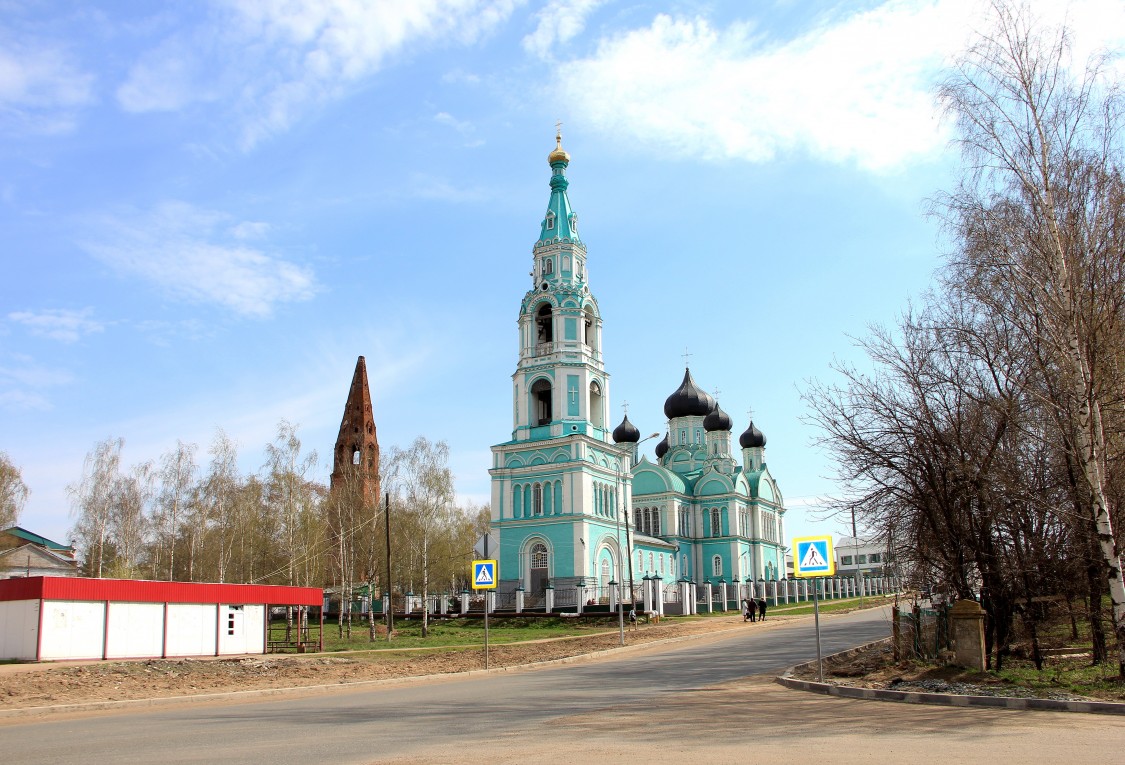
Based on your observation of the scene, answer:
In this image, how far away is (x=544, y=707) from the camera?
41.6ft

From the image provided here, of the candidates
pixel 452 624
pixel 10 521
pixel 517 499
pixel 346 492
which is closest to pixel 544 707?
pixel 452 624

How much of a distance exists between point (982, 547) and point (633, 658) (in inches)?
402

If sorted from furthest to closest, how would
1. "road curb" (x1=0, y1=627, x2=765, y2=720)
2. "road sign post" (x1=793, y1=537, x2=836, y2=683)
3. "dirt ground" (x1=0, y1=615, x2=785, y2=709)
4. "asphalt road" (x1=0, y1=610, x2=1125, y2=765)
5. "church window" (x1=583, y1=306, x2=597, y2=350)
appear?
"church window" (x1=583, y1=306, x2=597, y2=350), "dirt ground" (x1=0, y1=615, x2=785, y2=709), "road sign post" (x1=793, y1=537, x2=836, y2=683), "road curb" (x1=0, y1=627, x2=765, y2=720), "asphalt road" (x1=0, y1=610, x2=1125, y2=765)

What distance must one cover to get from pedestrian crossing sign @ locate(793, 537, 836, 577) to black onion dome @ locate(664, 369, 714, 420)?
59749mm

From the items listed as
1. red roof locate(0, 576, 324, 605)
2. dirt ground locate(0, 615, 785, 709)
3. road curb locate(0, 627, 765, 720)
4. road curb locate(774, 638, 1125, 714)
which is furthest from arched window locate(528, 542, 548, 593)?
road curb locate(774, 638, 1125, 714)

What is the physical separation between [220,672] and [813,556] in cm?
1254

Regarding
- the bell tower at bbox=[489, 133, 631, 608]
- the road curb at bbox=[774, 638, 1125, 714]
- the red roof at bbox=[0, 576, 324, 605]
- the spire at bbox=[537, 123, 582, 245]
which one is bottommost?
the road curb at bbox=[774, 638, 1125, 714]

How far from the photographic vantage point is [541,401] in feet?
176

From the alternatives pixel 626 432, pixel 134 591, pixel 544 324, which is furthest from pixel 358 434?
pixel 134 591

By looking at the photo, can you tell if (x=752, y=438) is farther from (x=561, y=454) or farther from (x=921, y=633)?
(x=921, y=633)

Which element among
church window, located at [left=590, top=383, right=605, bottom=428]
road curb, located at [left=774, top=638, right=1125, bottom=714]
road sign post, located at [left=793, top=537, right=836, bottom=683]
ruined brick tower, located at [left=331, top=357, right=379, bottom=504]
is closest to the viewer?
road curb, located at [left=774, top=638, right=1125, bottom=714]

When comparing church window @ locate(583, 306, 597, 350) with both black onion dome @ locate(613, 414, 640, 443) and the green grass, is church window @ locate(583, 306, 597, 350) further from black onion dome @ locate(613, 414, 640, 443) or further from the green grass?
the green grass

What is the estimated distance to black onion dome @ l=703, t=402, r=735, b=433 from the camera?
73.4 m

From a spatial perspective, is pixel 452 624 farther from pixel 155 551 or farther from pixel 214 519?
pixel 155 551
